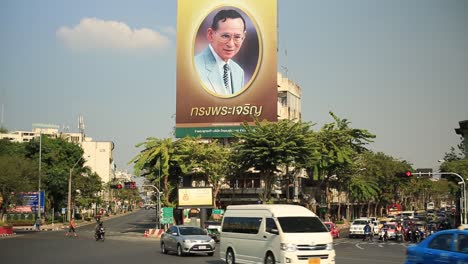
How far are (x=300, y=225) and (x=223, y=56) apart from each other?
59.8 metres

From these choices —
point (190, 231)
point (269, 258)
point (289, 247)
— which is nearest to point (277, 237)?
point (289, 247)

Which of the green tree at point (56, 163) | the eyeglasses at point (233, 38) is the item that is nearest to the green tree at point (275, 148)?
the eyeglasses at point (233, 38)

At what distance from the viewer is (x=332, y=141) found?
67812 millimetres

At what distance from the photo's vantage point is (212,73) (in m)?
78.3

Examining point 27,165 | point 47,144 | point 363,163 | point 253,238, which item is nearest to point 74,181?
point 47,144

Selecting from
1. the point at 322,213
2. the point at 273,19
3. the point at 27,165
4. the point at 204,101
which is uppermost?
the point at 273,19

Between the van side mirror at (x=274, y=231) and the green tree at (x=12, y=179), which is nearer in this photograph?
the van side mirror at (x=274, y=231)

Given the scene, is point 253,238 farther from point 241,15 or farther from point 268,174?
point 241,15

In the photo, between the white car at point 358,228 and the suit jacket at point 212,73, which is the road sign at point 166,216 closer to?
the white car at point 358,228

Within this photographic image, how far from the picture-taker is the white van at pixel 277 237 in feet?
60.7

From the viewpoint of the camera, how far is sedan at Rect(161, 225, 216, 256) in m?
29.3

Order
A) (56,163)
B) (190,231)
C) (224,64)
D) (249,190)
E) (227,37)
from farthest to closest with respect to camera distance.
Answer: (56,163) → (249,190) → (224,64) → (227,37) → (190,231)

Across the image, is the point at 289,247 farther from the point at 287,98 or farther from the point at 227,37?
the point at 287,98

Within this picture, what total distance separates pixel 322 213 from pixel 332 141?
2700 centimetres
